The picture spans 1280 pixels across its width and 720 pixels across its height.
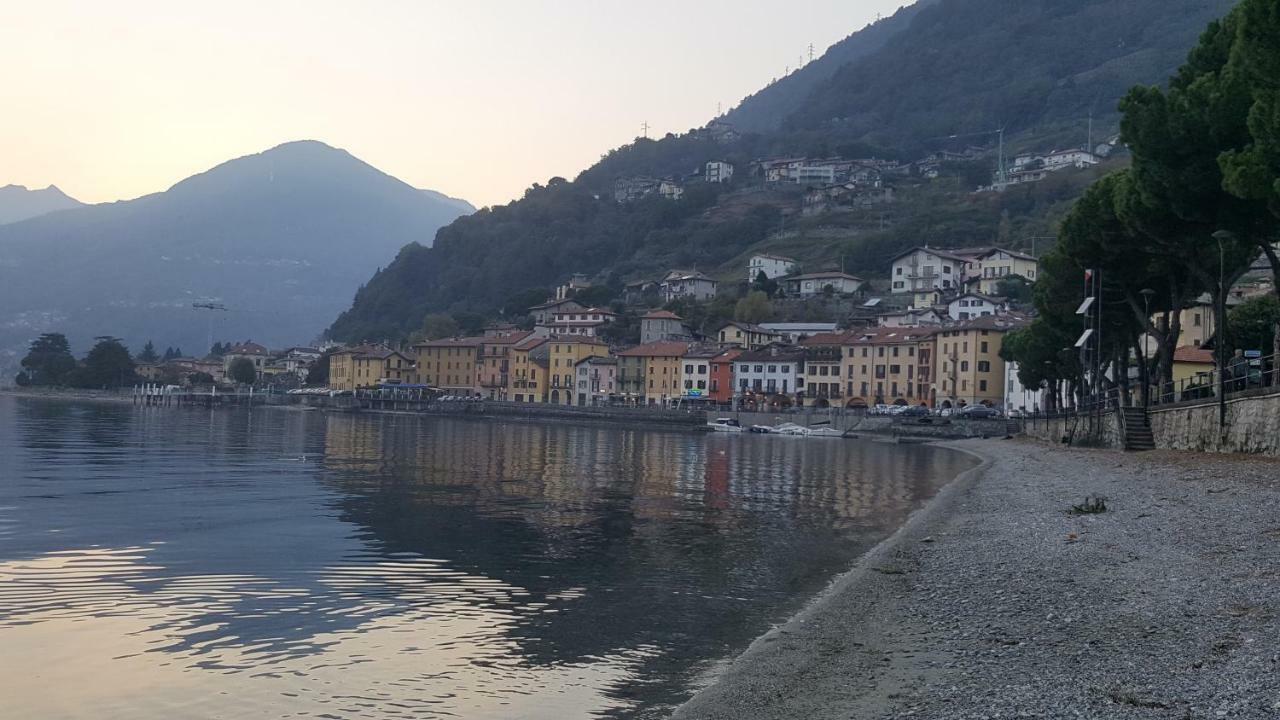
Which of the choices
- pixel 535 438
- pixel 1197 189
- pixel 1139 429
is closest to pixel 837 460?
pixel 1139 429

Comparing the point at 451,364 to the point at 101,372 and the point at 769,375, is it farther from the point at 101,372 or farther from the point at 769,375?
the point at 101,372

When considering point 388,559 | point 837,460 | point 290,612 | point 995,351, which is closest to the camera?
point 290,612

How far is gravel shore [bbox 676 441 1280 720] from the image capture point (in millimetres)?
10023

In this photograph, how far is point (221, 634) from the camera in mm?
14875

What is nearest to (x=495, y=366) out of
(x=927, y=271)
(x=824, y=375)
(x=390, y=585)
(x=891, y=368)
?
(x=824, y=375)

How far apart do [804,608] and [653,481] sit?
27.5 m

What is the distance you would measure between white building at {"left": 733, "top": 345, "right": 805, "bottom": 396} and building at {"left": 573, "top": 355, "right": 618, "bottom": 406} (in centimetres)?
1937

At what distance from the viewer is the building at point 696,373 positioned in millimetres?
136375

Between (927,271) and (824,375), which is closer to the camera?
(824,375)

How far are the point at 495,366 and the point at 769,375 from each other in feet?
150

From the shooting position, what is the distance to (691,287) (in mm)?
185250

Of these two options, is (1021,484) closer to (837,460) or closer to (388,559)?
(388,559)

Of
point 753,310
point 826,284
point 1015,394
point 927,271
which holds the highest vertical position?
point 927,271

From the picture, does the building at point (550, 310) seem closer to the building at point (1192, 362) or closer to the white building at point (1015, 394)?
the white building at point (1015, 394)
